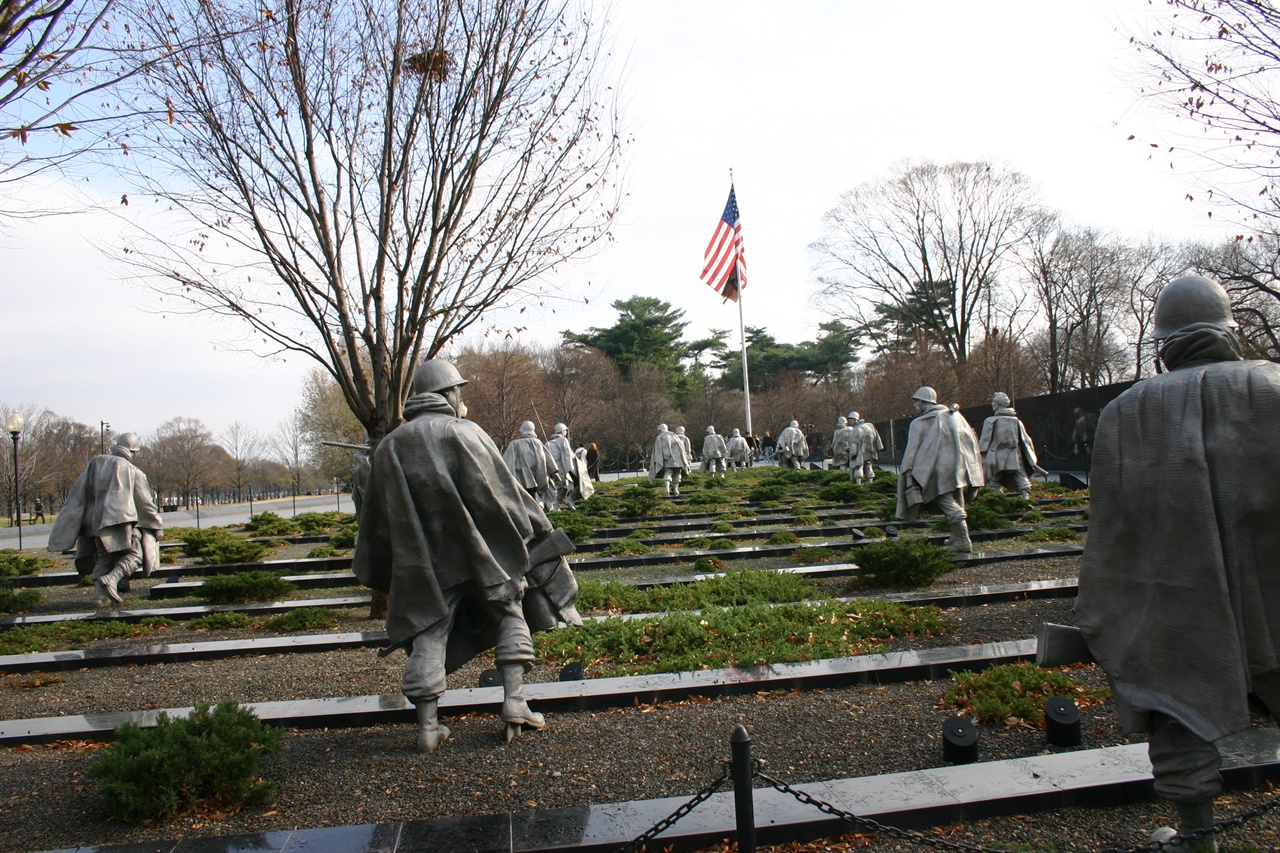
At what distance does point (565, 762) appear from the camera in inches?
170

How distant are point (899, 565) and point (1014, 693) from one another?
3.89 meters

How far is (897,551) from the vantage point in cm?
886

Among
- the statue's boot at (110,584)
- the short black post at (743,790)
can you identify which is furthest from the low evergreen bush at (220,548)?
the short black post at (743,790)

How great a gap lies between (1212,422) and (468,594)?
142 inches

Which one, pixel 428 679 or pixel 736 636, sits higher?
pixel 428 679

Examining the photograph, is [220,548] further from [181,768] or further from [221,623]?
[181,768]

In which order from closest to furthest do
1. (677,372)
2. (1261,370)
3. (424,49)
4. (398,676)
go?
(1261,370) < (398,676) < (424,49) < (677,372)

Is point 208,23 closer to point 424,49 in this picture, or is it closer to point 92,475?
point 424,49

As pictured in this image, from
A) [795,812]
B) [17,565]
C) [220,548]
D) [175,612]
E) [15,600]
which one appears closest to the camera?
[795,812]

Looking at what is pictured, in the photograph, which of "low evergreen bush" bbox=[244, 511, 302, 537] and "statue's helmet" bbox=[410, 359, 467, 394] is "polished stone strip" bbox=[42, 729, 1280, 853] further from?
"low evergreen bush" bbox=[244, 511, 302, 537]

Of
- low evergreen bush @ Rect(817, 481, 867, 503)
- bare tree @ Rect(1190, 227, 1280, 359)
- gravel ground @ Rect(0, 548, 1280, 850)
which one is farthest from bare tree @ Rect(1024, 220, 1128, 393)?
gravel ground @ Rect(0, 548, 1280, 850)

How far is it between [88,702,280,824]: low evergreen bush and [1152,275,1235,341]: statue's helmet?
430cm

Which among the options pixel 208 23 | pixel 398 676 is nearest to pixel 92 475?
pixel 208 23

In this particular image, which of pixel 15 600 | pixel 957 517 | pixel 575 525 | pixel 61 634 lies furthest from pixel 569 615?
pixel 575 525
